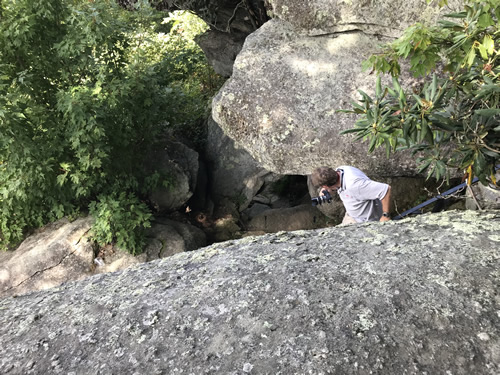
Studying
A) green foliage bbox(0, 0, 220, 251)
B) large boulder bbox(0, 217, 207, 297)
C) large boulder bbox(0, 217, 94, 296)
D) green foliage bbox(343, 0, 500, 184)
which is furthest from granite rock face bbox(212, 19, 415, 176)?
large boulder bbox(0, 217, 94, 296)

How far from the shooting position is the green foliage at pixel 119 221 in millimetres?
7027

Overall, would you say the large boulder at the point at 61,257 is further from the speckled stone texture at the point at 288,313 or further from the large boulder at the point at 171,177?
the speckled stone texture at the point at 288,313

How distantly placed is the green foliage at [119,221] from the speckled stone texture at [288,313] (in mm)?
4700

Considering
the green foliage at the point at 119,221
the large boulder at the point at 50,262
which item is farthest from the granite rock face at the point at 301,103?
the large boulder at the point at 50,262

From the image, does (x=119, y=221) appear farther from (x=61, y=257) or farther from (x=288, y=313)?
(x=288, y=313)

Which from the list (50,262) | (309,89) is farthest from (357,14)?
(50,262)

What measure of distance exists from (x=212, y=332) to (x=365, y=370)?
2.31ft

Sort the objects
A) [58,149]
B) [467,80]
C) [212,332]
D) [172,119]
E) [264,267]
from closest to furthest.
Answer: [212,332]
[264,267]
[467,80]
[58,149]
[172,119]

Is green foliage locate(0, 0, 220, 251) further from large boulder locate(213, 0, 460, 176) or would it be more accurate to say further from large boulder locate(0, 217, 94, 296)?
large boulder locate(213, 0, 460, 176)

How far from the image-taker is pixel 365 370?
162 centimetres

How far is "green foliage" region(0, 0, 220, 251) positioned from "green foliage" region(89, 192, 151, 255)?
93mm

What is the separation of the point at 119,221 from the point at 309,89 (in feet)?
13.2

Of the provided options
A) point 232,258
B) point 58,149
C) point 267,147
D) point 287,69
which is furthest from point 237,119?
point 232,258

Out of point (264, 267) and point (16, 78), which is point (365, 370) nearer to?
point (264, 267)
